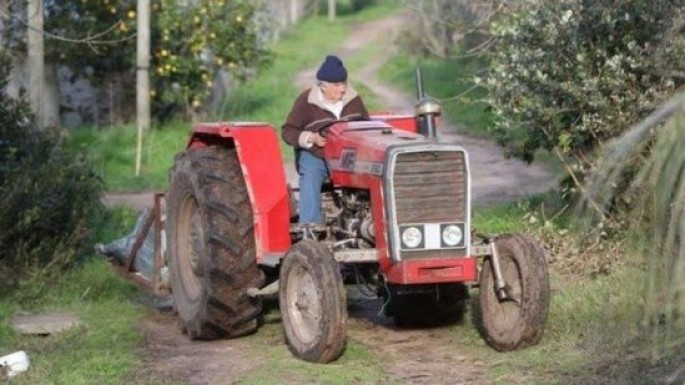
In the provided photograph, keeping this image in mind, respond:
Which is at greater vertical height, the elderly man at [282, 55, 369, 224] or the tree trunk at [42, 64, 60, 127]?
the tree trunk at [42, 64, 60, 127]

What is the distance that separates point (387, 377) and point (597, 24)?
425 cm

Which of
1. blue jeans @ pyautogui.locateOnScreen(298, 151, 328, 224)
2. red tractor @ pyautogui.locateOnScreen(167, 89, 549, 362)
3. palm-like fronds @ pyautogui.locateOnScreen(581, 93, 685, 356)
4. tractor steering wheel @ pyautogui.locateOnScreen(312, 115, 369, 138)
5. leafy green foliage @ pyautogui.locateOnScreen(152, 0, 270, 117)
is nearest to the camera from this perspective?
palm-like fronds @ pyautogui.locateOnScreen(581, 93, 685, 356)

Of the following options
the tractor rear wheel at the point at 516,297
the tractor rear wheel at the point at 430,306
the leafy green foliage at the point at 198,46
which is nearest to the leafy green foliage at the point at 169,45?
the leafy green foliage at the point at 198,46

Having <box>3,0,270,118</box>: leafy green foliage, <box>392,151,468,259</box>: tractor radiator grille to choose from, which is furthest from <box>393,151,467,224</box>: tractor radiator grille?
<box>3,0,270,118</box>: leafy green foliage

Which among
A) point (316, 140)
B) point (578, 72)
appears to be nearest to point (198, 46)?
point (578, 72)

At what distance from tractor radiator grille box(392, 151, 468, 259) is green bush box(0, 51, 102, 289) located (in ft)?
12.6

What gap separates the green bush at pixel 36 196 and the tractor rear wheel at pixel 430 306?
320cm

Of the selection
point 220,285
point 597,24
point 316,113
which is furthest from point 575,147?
point 220,285

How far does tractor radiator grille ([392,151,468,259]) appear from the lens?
9336mm

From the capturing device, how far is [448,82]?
3256cm

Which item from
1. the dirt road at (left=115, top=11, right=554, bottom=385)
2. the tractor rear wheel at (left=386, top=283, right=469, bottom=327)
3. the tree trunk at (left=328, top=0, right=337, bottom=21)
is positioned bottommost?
the dirt road at (left=115, top=11, right=554, bottom=385)

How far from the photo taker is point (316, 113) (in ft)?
34.1

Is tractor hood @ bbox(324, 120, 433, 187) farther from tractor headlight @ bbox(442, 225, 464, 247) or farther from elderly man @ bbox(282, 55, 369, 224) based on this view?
tractor headlight @ bbox(442, 225, 464, 247)

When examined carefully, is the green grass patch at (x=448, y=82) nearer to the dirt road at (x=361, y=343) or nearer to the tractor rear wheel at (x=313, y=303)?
the dirt road at (x=361, y=343)
